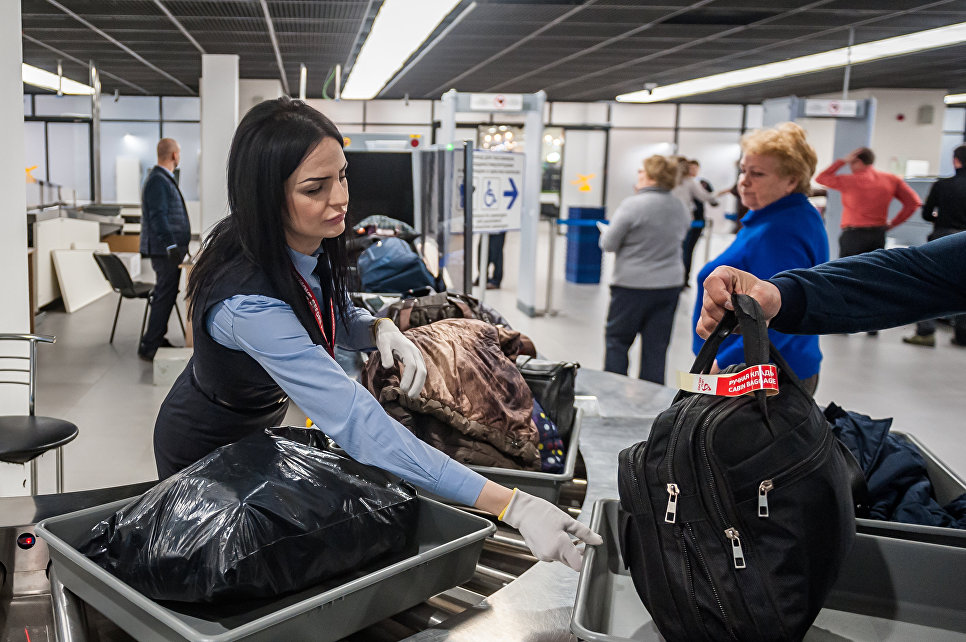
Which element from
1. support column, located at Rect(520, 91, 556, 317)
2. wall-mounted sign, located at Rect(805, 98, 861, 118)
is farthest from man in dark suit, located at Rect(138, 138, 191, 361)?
wall-mounted sign, located at Rect(805, 98, 861, 118)

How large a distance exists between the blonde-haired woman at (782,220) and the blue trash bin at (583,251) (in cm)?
913

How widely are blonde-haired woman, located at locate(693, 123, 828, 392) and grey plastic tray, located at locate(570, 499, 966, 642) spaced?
1.48 metres

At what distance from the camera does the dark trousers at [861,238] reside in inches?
306

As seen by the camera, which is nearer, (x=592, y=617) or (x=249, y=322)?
(x=592, y=617)

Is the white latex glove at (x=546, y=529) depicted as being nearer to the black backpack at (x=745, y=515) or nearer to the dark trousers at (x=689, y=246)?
the black backpack at (x=745, y=515)

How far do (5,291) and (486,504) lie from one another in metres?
2.48

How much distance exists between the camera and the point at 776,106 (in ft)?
32.8

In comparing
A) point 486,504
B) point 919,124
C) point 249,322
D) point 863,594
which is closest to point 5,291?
point 249,322

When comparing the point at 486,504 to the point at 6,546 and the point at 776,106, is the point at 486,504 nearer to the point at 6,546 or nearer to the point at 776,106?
the point at 6,546

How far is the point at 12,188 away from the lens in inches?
111

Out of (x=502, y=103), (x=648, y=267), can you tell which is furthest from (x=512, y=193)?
(x=502, y=103)

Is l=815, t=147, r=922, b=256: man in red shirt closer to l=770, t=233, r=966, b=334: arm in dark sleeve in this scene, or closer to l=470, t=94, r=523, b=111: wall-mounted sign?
l=470, t=94, r=523, b=111: wall-mounted sign

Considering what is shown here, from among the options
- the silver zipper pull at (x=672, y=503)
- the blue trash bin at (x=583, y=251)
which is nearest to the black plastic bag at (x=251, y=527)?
the silver zipper pull at (x=672, y=503)

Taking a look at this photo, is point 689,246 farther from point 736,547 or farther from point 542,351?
point 736,547
